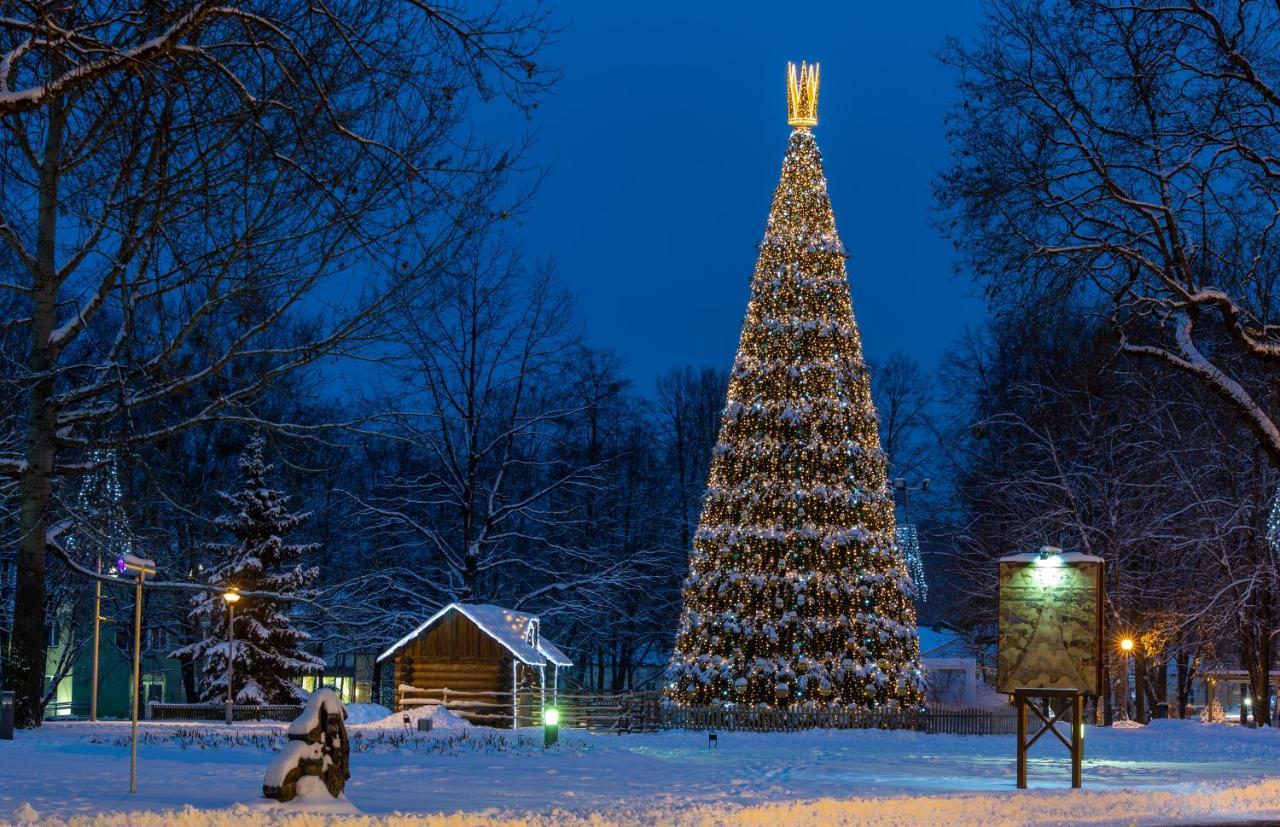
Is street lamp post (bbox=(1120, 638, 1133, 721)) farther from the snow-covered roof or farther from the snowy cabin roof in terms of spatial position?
the snow-covered roof

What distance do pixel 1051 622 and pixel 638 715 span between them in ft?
61.7

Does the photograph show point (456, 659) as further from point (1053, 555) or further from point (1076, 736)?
point (1053, 555)

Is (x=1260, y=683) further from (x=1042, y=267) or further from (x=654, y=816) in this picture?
(x=654, y=816)

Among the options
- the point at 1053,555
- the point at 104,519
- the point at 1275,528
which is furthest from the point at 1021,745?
the point at 1275,528

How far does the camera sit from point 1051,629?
65.1 feet

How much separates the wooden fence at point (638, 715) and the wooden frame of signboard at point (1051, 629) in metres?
17.2

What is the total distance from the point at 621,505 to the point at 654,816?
48477 mm

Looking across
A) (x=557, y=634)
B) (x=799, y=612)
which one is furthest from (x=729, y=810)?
(x=557, y=634)

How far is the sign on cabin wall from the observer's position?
19688mm

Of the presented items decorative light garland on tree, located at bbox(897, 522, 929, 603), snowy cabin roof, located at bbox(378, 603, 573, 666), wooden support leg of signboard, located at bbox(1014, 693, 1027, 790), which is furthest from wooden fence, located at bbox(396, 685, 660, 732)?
decorative light garland on tree, located at bbox(897, 522, 929, 603)

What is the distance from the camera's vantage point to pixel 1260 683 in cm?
4319

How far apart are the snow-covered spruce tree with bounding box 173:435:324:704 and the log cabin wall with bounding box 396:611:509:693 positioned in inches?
294

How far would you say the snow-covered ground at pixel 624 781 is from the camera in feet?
47.9

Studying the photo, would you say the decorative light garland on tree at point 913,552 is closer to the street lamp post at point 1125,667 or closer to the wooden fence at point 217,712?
the street lamp post at point 1125,667
